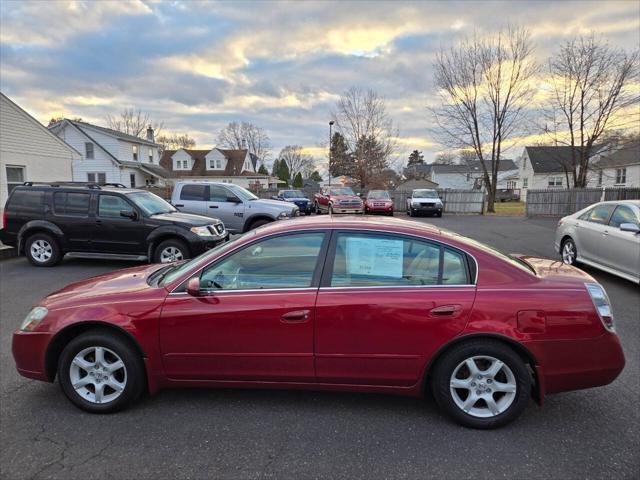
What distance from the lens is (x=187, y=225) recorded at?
26.6ft

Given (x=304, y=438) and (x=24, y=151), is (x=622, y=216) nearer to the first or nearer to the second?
(x=304, y=438)

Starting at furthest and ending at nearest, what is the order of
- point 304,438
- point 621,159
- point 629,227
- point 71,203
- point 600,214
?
1. point 621,159
2. point 71,203
3. point 600,214
4. point 629,227
5. point 304,438

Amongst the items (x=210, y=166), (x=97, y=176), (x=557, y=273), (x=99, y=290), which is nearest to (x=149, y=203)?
(x=99, y=290)

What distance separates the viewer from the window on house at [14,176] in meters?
16.0

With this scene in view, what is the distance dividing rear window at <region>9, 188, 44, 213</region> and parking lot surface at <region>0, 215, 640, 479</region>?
6477 millimetres

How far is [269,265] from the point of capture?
3.05 meters

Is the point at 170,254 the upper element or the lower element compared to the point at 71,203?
lower

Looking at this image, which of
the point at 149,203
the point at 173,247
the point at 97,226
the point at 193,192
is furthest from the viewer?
the point at 193,192

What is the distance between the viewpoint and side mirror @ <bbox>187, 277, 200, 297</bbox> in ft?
9.21

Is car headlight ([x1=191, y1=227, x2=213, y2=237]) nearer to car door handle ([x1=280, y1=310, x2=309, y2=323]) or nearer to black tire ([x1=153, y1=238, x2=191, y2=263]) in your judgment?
black tire ([x1=153, y1=238, x2=191, y2=263])

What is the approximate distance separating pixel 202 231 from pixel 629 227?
25.3 feet

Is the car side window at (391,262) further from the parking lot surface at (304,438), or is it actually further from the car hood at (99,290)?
the car hood at (99,290)

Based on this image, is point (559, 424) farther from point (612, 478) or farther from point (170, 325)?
point (170, 325)

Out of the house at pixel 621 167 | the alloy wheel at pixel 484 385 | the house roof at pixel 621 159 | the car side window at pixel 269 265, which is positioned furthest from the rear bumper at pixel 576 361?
the house roof at pixel 621 159
